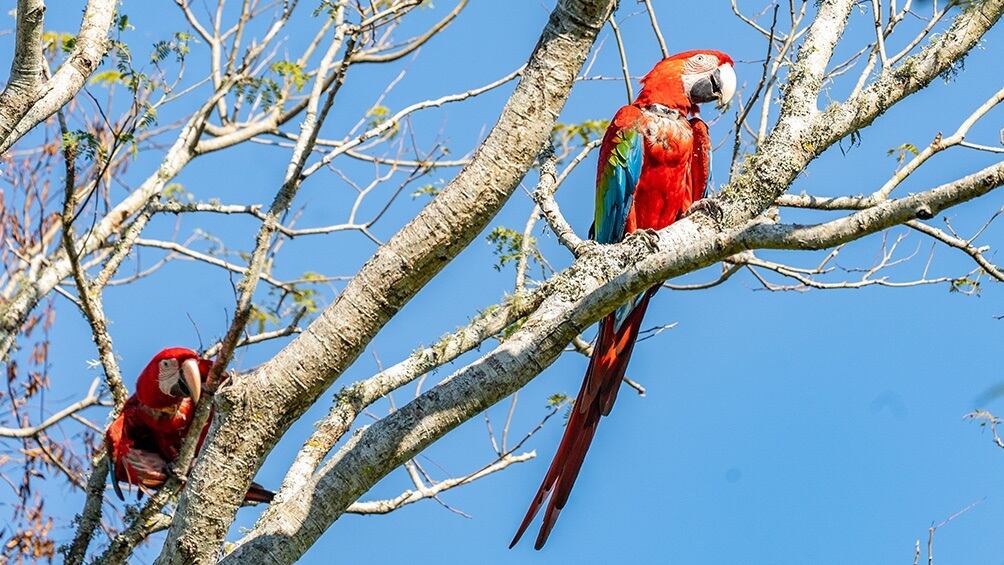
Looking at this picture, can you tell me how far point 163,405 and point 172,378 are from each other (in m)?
0.12

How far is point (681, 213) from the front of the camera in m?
4.06

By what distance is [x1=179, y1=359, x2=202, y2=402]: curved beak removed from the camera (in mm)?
4273

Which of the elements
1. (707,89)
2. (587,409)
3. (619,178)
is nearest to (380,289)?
(587,409)

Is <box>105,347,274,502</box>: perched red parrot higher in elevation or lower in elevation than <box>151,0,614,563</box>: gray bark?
higher

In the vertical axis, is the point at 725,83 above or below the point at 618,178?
above

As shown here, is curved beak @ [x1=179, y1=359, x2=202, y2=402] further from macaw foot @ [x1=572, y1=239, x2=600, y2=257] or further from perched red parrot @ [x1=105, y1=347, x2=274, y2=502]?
macaw foot @ [x1=572, y1=239, x2=600, y2=257]

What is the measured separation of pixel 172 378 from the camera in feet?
14.3

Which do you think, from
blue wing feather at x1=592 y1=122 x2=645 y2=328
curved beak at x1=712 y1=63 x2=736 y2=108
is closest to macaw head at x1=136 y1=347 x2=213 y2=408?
blue wing feather at x1=592 y1=122 x2=645 y2=328

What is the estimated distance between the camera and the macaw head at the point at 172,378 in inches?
170

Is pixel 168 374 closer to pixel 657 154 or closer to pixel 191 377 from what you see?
pixel 191 377

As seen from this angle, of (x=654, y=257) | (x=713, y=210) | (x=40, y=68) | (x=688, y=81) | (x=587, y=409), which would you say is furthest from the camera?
(x=688, y=81)

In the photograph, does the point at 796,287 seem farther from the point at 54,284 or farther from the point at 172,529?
the point at 54,284

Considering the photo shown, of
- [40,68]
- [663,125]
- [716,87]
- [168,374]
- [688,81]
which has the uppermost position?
[716,87]

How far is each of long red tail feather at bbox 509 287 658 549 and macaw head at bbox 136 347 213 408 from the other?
1.70 meters
